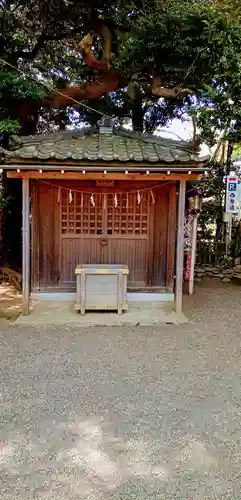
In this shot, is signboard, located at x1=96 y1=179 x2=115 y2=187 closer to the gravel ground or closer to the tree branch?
the gravel ground

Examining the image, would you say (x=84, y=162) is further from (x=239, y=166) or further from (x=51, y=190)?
(x=239, y=166)

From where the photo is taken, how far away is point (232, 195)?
9164 mm

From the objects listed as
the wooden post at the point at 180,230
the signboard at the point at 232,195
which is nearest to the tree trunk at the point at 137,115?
the signboard at the point at 232,195

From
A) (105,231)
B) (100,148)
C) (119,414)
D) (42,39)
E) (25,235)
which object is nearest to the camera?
(119,414)

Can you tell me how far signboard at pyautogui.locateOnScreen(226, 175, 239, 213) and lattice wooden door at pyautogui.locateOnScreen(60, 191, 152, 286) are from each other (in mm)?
2860

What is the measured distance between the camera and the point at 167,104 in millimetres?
11828

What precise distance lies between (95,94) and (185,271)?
4.82 meters

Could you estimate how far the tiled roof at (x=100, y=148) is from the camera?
5.80m

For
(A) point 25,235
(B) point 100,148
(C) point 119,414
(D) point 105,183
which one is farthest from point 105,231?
(C) point 119,414

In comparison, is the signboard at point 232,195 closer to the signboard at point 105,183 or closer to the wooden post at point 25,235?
the signboard at point 105,183

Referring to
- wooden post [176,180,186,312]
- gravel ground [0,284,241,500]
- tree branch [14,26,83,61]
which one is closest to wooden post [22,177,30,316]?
gravel ground [0,284,241,500]

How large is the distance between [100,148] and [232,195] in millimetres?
4091

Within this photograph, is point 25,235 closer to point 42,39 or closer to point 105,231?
point 105,231

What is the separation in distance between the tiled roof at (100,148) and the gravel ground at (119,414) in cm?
Answer: 257
